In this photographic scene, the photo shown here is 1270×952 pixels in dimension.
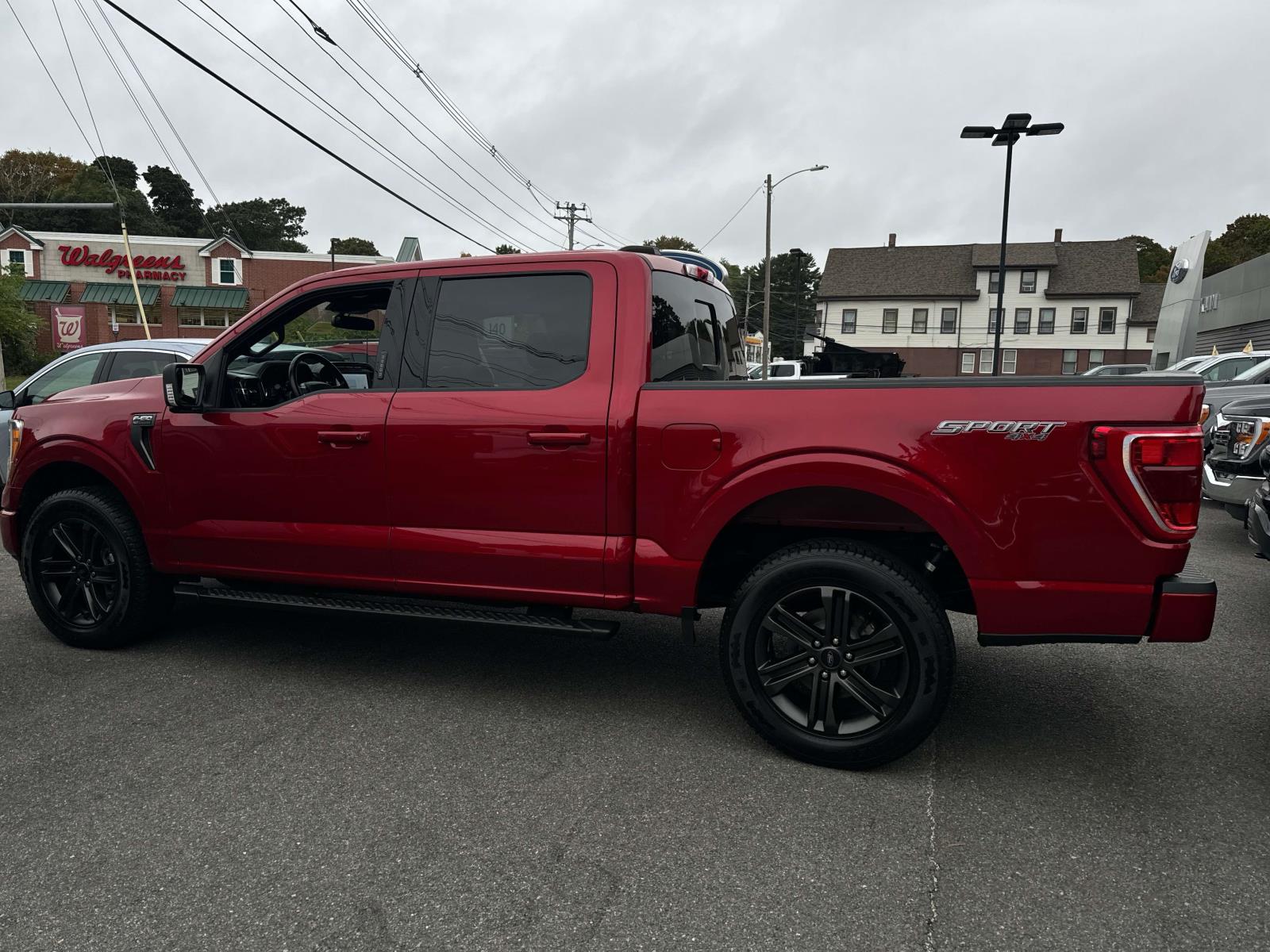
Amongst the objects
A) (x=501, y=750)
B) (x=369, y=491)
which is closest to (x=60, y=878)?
(x=501, y=750)

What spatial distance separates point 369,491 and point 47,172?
100m

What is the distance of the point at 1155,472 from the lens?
9.59 ft

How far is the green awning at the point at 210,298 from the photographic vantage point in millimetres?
49875

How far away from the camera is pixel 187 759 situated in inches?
135

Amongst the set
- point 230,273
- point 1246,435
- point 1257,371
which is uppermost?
point 230,273

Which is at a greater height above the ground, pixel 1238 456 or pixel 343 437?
pixel 343 437

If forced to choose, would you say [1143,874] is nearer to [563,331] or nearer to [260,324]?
[563,331]

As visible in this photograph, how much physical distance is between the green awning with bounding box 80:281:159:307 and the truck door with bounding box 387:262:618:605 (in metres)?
53.7

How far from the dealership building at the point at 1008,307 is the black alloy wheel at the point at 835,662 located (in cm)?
5956

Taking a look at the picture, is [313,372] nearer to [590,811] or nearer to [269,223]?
[590,811]

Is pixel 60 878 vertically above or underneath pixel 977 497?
underneath

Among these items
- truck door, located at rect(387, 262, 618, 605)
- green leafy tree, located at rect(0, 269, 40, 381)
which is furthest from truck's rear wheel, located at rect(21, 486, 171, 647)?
green leafy tree, located at rect(0, 269, 40, 381)

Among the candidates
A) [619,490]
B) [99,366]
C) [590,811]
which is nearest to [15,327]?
[99,366]

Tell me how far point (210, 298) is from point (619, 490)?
5333 cm
